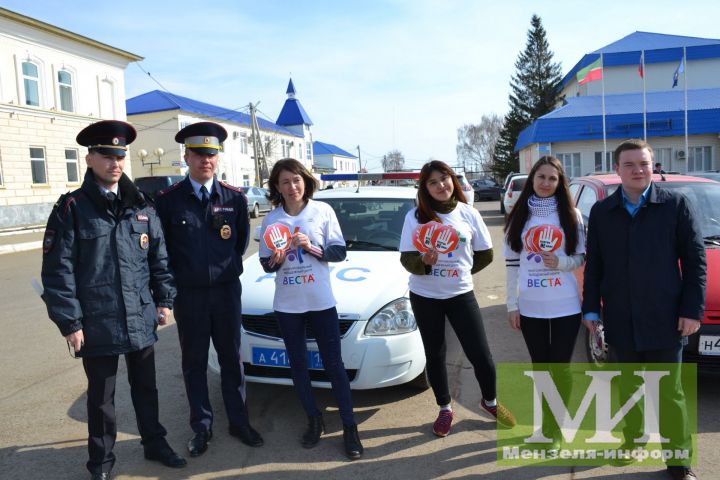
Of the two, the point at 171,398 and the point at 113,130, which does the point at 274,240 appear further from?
the point at 171,398

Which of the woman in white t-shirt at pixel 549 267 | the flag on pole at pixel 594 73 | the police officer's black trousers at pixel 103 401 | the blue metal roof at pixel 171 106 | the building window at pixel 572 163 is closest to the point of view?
the police officer's black trousers at pixel 103 401

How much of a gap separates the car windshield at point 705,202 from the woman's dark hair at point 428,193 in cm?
242

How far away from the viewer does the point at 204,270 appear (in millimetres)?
3391

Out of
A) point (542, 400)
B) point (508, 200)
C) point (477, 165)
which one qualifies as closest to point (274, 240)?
point (542, 400)

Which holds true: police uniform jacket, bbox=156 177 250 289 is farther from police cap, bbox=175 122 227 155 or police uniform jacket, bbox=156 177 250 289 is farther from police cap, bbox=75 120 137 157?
police cap, bbox=75 120 137 157

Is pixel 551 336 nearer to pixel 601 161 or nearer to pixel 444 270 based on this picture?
pixel 444 270

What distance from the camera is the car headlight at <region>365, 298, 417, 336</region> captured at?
3.72 meters

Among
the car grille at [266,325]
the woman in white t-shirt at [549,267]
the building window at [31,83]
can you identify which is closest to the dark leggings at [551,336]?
the woman in white t-shirt at [549,267]

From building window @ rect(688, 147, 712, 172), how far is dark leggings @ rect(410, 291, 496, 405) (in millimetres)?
31516

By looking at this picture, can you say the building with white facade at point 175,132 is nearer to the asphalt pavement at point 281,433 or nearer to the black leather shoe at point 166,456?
the asphalt pavement at point 281,433

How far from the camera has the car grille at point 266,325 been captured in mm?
3727

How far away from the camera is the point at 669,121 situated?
29016 mm

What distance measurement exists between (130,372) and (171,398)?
44.4 inches

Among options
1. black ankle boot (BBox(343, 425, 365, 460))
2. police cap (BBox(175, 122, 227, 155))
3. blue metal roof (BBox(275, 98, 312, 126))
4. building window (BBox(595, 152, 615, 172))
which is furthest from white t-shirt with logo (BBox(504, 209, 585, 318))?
blue metal roof (BBox(275, 98, 312, 126))
